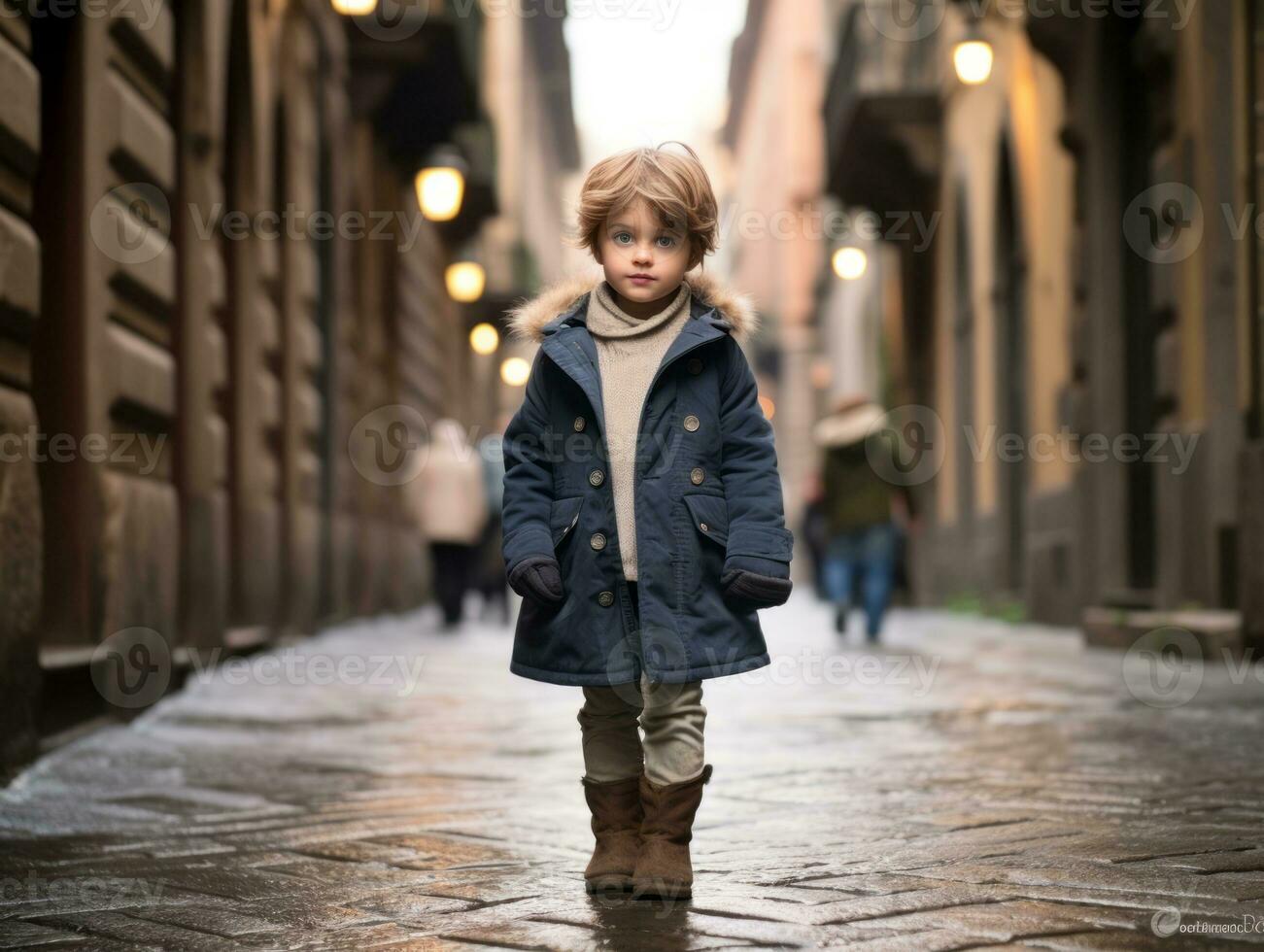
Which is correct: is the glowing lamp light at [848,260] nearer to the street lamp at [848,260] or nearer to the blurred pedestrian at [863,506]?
the street lamp at [848,260]

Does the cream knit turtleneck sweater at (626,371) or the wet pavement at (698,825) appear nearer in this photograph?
the wet pavement at (698,825)

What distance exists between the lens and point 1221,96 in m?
9.09

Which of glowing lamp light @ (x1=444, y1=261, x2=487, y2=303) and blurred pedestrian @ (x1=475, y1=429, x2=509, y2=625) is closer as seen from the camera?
blurred pedestrian @ (x1=475, y1=429, x2=509, y2=625)

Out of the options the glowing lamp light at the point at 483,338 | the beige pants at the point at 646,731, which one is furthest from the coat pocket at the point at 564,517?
the glowing lamp light at the point at 483,338

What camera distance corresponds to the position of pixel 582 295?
3.64 m

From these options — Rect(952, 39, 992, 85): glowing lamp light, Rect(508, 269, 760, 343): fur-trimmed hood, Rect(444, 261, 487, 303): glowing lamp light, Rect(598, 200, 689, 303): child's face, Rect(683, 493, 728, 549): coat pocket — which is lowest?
Rect(683, 493, 728, 549): coat pocket

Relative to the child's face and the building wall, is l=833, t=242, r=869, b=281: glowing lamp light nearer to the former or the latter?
the building wall

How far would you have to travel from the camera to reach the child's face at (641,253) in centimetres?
346

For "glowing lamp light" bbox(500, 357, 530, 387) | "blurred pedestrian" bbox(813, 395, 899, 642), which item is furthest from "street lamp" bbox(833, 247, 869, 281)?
"glowing lamp light" bbox(500, 357, 530, 387)

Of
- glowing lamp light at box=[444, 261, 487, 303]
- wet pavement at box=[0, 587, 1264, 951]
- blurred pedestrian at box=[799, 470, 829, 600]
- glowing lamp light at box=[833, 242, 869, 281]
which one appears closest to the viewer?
wet pavement at box=[0, 587, 1264, 951]

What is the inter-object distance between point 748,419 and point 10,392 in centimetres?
236

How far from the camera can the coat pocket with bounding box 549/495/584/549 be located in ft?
11.3

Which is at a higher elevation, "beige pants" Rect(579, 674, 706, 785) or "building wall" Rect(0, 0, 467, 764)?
"building wall" Rect(0, 0, 467, 764)

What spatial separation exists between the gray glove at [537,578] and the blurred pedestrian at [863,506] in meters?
8.65
